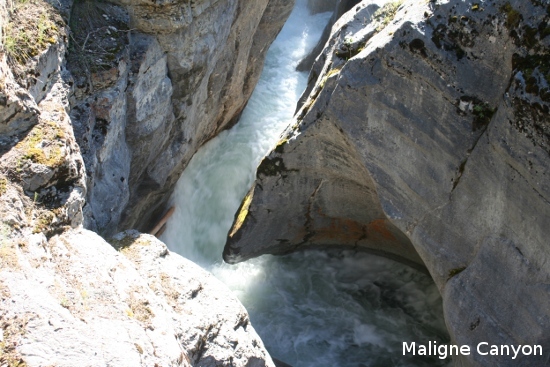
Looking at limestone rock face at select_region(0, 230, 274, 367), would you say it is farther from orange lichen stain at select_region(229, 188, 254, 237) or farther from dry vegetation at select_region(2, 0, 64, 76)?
orange lichen stain at select_region(229, 188, 254, 237)

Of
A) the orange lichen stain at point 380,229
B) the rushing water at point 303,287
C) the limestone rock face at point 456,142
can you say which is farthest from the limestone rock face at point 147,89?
the orange lichen stain at point 380,229

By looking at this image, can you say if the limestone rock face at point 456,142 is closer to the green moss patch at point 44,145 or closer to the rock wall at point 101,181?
the rock wall at point 101,181

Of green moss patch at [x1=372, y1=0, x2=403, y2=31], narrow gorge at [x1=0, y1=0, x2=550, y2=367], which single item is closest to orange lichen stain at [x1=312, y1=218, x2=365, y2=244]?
narrow gorge at [x1=0, y1=0, x2=550, y2=367]

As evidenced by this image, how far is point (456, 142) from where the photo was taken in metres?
6.98

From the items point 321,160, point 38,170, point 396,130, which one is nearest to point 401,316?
point 321,160

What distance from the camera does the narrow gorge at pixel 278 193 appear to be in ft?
17.1

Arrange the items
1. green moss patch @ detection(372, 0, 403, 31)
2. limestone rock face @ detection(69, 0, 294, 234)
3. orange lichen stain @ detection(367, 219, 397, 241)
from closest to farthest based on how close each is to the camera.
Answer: limestone rock face @ detection(69, 0, 294, 234), green moss patch @ detection(372, 0, 403, 31), orange lichen stain @ detection(367, 219, 397, 241)

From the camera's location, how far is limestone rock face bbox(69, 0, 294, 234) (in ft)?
24.9

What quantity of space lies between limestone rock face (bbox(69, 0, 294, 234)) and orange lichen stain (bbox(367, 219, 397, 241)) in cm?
379

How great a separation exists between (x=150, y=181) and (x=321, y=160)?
3095 millimetres

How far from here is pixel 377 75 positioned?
24.7ft

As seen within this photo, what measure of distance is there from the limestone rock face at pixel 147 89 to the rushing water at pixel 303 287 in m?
0.78

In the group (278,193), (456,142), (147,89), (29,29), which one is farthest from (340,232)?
(29,29)

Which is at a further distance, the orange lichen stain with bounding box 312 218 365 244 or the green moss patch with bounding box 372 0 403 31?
the orange lichen stain with bounding box 312 218 365 244
